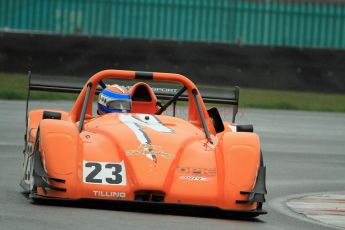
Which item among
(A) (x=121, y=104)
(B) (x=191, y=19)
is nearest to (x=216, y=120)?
(A) (x=121, y=104)

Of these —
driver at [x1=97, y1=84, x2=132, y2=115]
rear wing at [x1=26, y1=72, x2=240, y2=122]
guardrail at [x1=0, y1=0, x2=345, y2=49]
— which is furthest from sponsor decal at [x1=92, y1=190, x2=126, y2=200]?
guardrail at [x1=0, y1=0, x2=345, y2=49]

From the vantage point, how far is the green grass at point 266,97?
83.8 ft

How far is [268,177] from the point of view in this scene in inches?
541

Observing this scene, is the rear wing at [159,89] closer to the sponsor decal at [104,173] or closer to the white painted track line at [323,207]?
the white painted track line at [323,207]

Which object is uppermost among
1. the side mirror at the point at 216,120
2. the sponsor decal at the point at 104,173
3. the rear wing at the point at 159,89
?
the rear wing at the point at 159,89

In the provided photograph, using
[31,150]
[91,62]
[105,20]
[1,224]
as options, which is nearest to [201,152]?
[31,150]

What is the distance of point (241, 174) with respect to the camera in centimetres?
945

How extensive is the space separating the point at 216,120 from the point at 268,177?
255cm

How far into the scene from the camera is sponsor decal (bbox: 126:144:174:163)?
31.0 ft

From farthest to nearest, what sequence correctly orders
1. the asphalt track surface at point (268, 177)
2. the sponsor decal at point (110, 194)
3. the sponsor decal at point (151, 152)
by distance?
the sponsor decal at point (151, 152)
the sponsor decal at point (110, 194)
the asphalt track surface at point (268, 177)

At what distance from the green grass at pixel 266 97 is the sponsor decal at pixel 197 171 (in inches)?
614

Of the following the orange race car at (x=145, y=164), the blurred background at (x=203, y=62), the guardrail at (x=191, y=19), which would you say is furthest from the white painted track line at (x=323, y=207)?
the guardrail at (x=191, y=19)

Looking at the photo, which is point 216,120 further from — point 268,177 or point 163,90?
point 268,177

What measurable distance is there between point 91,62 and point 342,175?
13140 mm
